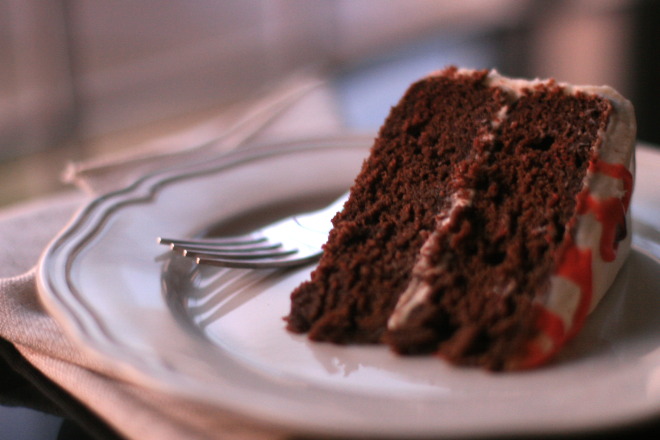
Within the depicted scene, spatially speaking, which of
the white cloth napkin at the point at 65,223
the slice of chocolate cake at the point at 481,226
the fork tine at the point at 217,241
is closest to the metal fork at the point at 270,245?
the fork tine at the point at 217,241

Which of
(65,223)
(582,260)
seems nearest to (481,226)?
(582,260)

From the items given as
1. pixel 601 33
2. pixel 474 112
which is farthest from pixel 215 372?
pixel 601 33

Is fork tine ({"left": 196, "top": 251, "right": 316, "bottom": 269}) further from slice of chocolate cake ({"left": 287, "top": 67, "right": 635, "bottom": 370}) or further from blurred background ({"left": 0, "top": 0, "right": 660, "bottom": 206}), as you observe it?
blurred background ({"left": 0, "top": 0, "right": 660, "bottom": 206})

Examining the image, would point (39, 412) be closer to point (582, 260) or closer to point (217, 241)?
point (217, 241)

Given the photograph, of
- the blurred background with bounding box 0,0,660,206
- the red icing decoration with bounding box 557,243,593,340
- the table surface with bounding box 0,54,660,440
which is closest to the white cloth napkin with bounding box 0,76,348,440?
the table surface with bounding box 0,54,660,440

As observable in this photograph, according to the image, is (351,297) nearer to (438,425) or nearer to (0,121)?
(438,425)

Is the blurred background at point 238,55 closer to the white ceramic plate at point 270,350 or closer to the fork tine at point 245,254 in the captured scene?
the fork tine at point 245,254
